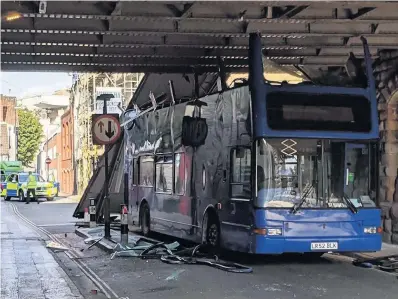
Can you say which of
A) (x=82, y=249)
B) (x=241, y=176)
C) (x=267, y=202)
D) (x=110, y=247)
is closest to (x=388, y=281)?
(x=267, y=202)

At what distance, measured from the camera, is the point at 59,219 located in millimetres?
28266

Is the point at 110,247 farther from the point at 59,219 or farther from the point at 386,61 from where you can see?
the point at 59,219

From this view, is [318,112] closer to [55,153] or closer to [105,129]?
[105,129]

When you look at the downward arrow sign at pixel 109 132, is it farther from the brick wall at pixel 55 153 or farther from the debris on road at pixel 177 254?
the brick wall at pixel 55 153

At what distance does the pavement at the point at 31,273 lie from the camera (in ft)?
32.9

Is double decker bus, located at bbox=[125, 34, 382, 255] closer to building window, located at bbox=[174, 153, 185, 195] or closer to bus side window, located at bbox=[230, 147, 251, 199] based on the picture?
bus side window, located at bbox=[230, 147, 251, 199]

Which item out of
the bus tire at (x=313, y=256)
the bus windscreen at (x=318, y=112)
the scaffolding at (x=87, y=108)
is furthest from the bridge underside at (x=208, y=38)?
the scaffolding at (x=87, y=108)

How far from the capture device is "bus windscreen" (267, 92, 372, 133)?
11.9 meters

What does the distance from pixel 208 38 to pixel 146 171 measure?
4.90 meters

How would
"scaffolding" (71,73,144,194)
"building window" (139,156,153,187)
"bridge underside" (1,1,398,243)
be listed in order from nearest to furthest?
1. "bridge underside" (1,1,398,243)
2. "building window" (139,156,153,187)
3. "scaffolding" (71,73,144,194)

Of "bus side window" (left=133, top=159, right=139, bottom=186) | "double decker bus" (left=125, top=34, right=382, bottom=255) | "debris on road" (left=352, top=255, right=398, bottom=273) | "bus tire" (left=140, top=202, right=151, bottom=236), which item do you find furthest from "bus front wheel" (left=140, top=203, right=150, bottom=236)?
"debris on road" (left=352, top=255, right=398, bottom=273)

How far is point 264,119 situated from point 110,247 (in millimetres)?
5637

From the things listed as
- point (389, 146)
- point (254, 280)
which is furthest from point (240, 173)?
point (389, 146)

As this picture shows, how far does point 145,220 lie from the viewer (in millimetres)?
18844
